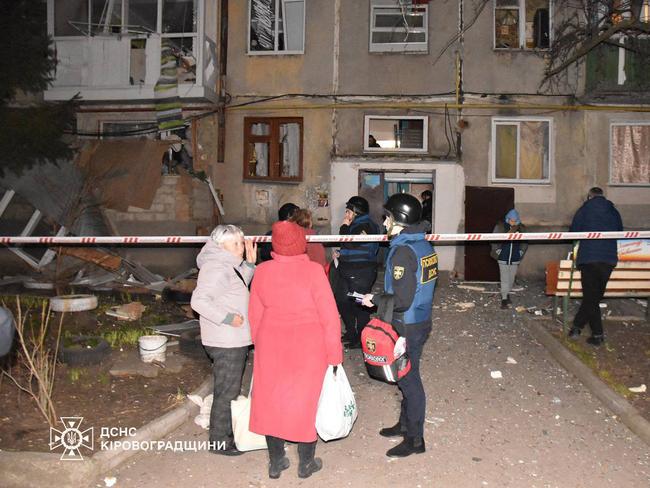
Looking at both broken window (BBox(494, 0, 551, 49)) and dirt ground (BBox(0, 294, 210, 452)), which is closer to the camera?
dirt ground (BBox(0, 294, 210, 452))

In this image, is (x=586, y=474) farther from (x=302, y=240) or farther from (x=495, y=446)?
(x=302, y=240)

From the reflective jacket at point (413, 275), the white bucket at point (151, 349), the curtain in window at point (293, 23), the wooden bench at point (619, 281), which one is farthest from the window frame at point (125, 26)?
the reflective jacket at point (413, 275)

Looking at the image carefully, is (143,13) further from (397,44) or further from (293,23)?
(397,44)

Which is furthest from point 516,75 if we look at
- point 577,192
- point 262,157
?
point 262,157

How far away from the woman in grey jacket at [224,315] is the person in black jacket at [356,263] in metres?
2.77

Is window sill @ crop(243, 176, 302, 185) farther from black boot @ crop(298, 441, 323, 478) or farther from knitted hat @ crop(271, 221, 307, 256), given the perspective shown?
black boot @ crop(298, 441, 323, 478)

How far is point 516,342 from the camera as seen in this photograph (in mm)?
8812

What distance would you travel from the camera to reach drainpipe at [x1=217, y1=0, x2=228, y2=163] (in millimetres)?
15742

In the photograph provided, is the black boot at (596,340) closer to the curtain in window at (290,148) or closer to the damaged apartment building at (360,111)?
the damaged apartment building at (360,111)

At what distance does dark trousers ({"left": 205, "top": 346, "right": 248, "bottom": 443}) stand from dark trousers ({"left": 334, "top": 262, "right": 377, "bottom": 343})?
2.74m

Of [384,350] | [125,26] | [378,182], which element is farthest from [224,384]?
[125,26]

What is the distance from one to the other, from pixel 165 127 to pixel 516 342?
403 inches

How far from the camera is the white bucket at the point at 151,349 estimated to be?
23.5 feet

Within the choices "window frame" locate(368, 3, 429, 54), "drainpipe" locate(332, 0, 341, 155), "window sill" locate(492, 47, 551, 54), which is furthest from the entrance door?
"window frame" locate(368, 3, 429, 54)
